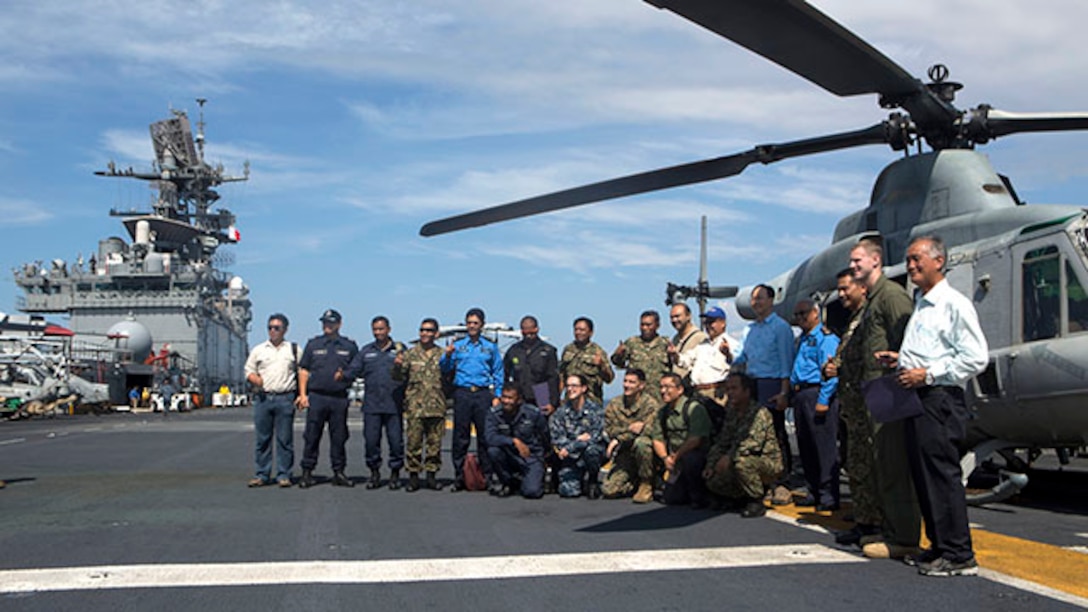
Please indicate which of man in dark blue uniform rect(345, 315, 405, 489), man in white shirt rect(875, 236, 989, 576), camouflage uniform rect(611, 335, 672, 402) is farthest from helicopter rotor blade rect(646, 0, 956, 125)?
man in dark blue uniform rect(345, 315, 405, 489)

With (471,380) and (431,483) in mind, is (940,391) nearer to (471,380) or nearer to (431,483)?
(471,380)

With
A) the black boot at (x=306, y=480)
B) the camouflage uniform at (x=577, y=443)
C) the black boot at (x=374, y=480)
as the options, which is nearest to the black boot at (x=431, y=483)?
the black boot at (x=374, y=480)

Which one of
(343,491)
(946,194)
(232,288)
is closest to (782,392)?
(946,194)

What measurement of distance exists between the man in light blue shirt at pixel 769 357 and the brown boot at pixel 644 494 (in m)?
1.09

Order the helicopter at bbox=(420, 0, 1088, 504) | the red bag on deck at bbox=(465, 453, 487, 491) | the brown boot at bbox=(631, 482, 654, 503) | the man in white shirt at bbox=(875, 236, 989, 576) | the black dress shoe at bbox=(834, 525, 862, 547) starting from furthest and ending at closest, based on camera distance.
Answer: the red bag on deck at bbox=(465, 453, 487, 491)
the brown boot at bbox=(631, 482, 654, 503)
the helicopter at bbox=(420, 0, 1088, 504)
the black dress shoe at bbox=(834, 525, 862, 547)
the man in white shirt at bbox=(875, 236, 989, 576)

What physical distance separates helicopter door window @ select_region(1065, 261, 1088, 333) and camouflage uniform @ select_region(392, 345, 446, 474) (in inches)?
220

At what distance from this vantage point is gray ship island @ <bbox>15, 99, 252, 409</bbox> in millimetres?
49906

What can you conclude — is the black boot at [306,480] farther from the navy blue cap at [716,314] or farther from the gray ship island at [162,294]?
the gray ship island at [162,294]

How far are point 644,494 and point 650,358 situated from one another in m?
1.60

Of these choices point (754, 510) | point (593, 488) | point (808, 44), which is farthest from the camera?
point (593, 488)

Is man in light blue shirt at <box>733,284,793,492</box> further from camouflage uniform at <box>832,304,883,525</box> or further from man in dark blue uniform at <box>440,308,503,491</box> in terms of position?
man in dark blue uniform at <box>440,308,503,491</box>

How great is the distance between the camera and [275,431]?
9.48 meters

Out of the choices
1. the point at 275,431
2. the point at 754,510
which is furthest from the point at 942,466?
the point at 275,431

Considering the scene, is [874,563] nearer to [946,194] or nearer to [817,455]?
[817,455]
